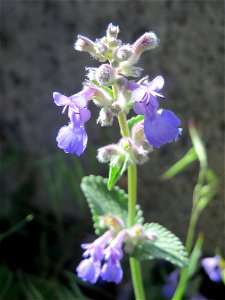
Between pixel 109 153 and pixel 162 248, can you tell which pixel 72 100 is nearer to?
pixel 109 153

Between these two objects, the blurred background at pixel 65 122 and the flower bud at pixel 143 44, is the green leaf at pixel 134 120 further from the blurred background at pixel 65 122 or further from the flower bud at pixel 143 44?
the blurred background at pixel 65 122

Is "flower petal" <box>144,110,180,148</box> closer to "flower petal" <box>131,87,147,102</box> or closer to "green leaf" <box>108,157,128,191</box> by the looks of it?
"flower petal" <box>131,87,147,102</box>

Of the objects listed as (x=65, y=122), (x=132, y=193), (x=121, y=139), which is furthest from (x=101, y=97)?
(x=65, y=122)

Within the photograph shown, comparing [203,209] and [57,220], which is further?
[57,220]

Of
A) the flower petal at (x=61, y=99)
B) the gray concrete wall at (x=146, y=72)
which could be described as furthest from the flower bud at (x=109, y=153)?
the gray concrete wall at (x=146, y=72)

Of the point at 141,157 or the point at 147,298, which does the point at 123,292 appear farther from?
the point at 141,157

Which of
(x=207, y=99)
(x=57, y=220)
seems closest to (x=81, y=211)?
(x=57, y=220)
